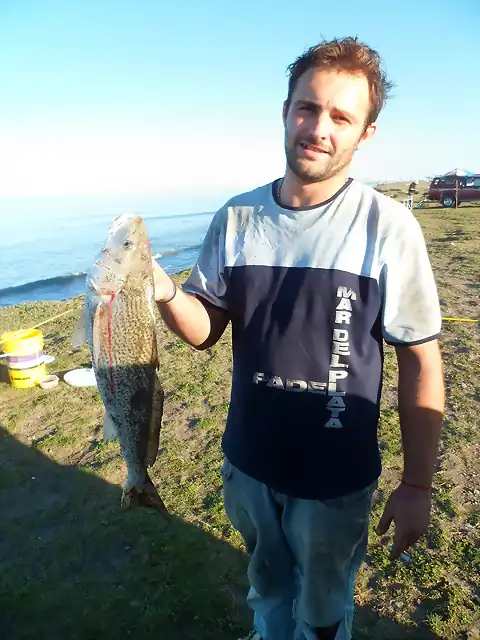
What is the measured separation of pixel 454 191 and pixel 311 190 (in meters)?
32.3

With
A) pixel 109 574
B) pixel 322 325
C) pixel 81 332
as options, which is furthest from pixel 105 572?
pixel 322 325

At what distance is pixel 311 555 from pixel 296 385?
84 cm

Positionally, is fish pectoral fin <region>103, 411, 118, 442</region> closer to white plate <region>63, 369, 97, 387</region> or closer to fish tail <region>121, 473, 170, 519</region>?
fish tail <region>121, 473, 170, 519</region>

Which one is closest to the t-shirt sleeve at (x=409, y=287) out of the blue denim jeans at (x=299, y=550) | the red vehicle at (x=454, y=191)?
the blue denim jeans at (x=299, y=550)

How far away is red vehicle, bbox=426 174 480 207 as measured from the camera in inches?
1216

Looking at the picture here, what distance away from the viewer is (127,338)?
223 centimetres

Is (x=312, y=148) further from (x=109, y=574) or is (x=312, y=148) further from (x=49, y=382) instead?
(x=49, y=382)

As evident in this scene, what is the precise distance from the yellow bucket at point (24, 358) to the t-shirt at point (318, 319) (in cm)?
522

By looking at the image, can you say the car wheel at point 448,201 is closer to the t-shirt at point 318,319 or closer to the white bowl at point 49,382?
the white bowl at point 49,382

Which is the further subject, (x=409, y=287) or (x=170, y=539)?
(x=170, y=539)

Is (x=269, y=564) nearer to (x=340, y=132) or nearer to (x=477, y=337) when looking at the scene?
(x=340, y=132)

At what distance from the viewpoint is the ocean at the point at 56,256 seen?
60.4 feet

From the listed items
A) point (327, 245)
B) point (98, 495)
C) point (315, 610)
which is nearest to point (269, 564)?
point (315, 610)

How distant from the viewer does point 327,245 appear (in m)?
2.12
